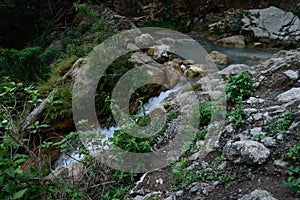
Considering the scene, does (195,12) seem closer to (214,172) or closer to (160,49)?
(160,49)

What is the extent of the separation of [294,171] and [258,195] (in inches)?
11.1

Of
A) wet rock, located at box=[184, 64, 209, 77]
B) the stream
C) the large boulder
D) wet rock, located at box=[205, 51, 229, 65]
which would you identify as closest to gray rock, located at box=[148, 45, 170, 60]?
wet rock, located at box=[184, 64, 209, 77]

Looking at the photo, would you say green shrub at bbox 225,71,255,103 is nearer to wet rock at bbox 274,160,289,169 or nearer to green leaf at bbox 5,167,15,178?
wet rock at bbox 274,160,289,169

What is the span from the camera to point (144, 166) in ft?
7.72

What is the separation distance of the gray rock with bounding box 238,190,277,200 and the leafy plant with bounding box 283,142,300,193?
126 millimetres

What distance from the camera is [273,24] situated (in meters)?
7.02

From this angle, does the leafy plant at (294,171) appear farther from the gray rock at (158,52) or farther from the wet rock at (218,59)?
the wet rock at (218,59)

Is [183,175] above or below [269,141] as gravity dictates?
below

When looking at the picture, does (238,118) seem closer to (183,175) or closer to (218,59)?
(183,175)

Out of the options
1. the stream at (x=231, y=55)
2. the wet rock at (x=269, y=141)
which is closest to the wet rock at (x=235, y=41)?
the stream at (x=231, y=55)

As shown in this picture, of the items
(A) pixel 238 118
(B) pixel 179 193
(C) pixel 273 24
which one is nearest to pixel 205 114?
(A) pixel 238 118

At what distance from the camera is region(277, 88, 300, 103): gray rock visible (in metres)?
2.50

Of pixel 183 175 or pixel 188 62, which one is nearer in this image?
pixel 183 175

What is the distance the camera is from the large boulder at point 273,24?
6637 mm
